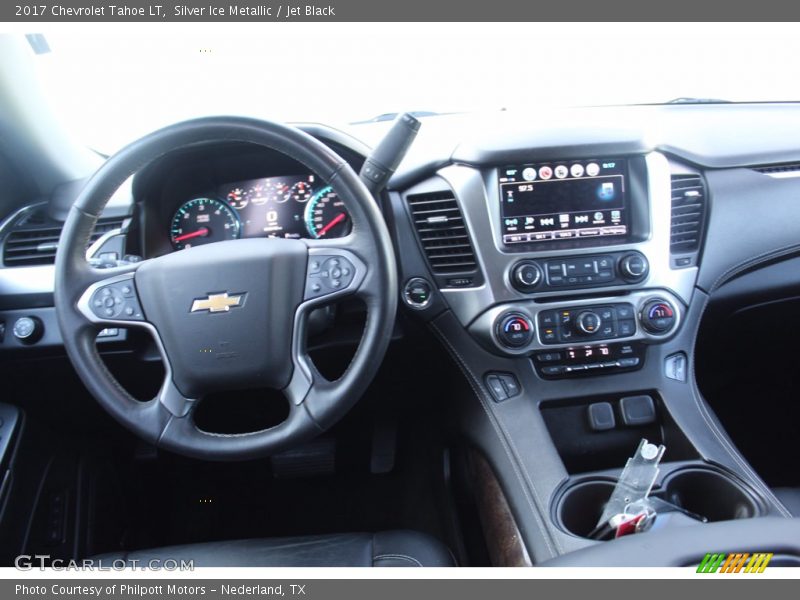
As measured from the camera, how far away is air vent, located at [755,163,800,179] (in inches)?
67.8

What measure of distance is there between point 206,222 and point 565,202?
97 centimetres

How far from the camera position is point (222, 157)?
5.58 ft

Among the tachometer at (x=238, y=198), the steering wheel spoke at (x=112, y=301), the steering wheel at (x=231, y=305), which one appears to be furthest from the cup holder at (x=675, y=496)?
the tachometer at (x=238, y=198)

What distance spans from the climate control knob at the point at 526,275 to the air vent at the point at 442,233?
4.0 inches

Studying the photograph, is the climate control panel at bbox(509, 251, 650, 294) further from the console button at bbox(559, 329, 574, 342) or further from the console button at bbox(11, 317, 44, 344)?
the console button at bbox(11, 317, 44, 344)

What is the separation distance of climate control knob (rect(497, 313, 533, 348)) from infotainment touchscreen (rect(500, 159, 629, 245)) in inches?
7.3

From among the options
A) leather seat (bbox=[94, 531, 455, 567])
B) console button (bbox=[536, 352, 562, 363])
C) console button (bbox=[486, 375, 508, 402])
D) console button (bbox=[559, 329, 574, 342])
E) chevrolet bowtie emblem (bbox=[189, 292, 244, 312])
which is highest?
chevrolet bowtie emblem (bbox=[189, 292, 244, 312])

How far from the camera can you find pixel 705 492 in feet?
4.52

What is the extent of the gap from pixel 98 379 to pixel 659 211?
1326 millimetres

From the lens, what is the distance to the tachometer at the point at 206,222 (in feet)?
5.57

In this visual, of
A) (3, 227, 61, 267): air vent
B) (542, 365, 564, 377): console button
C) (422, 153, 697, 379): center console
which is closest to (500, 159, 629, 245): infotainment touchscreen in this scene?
(422, 153, 697, 379): center console

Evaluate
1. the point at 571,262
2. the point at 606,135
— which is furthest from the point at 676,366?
the point at 606,135

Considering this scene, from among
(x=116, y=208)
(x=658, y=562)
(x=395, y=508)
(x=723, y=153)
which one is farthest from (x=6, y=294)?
(x=723, y=153)

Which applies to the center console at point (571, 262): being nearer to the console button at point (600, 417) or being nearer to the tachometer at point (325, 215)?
the console button at point (600, 417)
